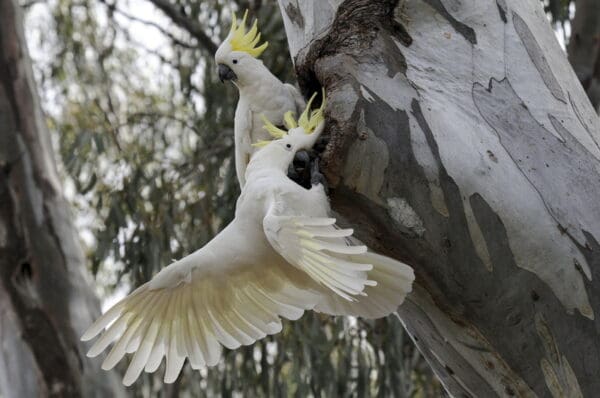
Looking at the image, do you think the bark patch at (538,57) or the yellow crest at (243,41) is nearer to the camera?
the bark patch at (538,57)

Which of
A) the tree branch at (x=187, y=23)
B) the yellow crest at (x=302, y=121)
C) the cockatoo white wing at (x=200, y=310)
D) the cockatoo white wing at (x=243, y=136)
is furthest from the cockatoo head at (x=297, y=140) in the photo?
the tree branch at (x=187, y=23)

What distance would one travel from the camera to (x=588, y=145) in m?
1.42

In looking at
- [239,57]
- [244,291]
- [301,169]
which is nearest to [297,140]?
[301,169]

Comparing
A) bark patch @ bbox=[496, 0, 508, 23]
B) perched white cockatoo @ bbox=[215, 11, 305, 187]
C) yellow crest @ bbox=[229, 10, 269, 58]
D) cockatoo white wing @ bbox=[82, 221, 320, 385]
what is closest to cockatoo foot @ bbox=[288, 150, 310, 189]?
cockatoo white wing @ bbox=[82, 221, 320, 385]

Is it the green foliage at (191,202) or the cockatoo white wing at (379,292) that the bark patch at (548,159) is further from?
the green foliage at (191,202)

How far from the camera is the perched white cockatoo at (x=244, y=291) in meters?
1.40

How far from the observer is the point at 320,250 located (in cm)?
125

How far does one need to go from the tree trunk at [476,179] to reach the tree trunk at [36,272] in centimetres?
146

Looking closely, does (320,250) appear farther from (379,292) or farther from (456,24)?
(456,24)

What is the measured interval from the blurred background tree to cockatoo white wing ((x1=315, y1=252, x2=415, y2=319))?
5.15ft

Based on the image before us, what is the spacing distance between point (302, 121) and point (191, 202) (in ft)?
6.40

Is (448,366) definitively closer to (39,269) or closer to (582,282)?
(582,282)

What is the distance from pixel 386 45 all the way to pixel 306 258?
0.40 m

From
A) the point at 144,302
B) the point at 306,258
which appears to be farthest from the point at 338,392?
the point at 306,258
